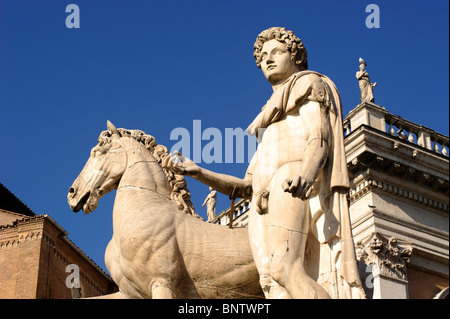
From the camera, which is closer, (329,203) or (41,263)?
(329,203)

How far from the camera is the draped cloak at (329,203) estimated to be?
9461mm

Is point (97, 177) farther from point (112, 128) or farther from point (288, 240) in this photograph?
point (288, 240)

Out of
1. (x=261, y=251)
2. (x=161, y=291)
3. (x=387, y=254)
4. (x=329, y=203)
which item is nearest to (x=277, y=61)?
(x=329, y=203)

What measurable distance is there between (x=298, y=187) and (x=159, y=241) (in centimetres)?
193

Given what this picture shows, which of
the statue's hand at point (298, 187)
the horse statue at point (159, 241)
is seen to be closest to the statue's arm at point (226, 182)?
the horse statue at point (159, 241)

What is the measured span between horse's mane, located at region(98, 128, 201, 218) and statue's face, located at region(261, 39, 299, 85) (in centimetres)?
162

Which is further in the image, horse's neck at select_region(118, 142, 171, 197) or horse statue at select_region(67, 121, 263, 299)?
horse's neck at select_region(118, 142, 171, 197)

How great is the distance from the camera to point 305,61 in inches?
425

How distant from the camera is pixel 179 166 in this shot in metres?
10.6

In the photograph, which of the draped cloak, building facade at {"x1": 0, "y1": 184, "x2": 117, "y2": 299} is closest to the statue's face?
the draped cloak

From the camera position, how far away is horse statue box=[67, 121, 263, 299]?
34.2ft

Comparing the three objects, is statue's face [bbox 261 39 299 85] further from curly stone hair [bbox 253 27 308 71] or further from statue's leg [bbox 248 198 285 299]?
statue's leg [bbox 248 198 285 299]

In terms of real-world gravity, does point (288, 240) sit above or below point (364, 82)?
below

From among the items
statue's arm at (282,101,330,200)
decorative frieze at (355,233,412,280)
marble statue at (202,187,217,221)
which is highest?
marble statue at (202,187,217,221)
